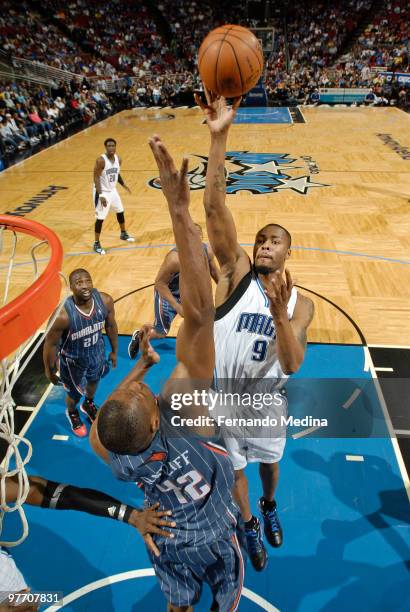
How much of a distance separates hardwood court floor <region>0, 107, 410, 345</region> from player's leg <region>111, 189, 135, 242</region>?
14cm

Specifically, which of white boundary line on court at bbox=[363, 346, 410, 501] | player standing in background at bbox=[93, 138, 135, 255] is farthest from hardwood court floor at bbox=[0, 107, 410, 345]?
white boundary line on court at bbox=[363, 346, 410, 501]

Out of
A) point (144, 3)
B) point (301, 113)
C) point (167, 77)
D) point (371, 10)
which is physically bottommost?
point (301, 113)

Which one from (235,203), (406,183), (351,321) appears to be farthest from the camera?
(406,183)

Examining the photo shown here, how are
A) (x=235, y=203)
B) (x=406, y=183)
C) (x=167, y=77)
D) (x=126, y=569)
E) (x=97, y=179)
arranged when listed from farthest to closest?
A: (x=167, y=77)
(x=406, y=183)
(x=235, y=203)
(x=97, y=179)
(x=126, y=569)

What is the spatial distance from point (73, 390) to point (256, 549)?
1978 millimetres

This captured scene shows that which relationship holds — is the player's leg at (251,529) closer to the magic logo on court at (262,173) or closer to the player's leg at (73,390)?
the player's leg at (73,390)

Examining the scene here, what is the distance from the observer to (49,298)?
2.08 m

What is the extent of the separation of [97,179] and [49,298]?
A: 5480mm

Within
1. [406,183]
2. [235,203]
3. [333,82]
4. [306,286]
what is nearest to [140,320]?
[306,286]

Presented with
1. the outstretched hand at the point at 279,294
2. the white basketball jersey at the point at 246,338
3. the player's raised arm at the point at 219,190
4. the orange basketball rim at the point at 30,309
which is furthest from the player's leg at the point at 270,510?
the orange basketball rim at the point at 30,309

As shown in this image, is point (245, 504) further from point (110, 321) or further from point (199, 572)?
point (110, 321)

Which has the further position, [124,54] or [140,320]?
[124,54]

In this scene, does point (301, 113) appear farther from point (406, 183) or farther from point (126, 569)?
point (126, 569)

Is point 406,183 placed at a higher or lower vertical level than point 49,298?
lower
